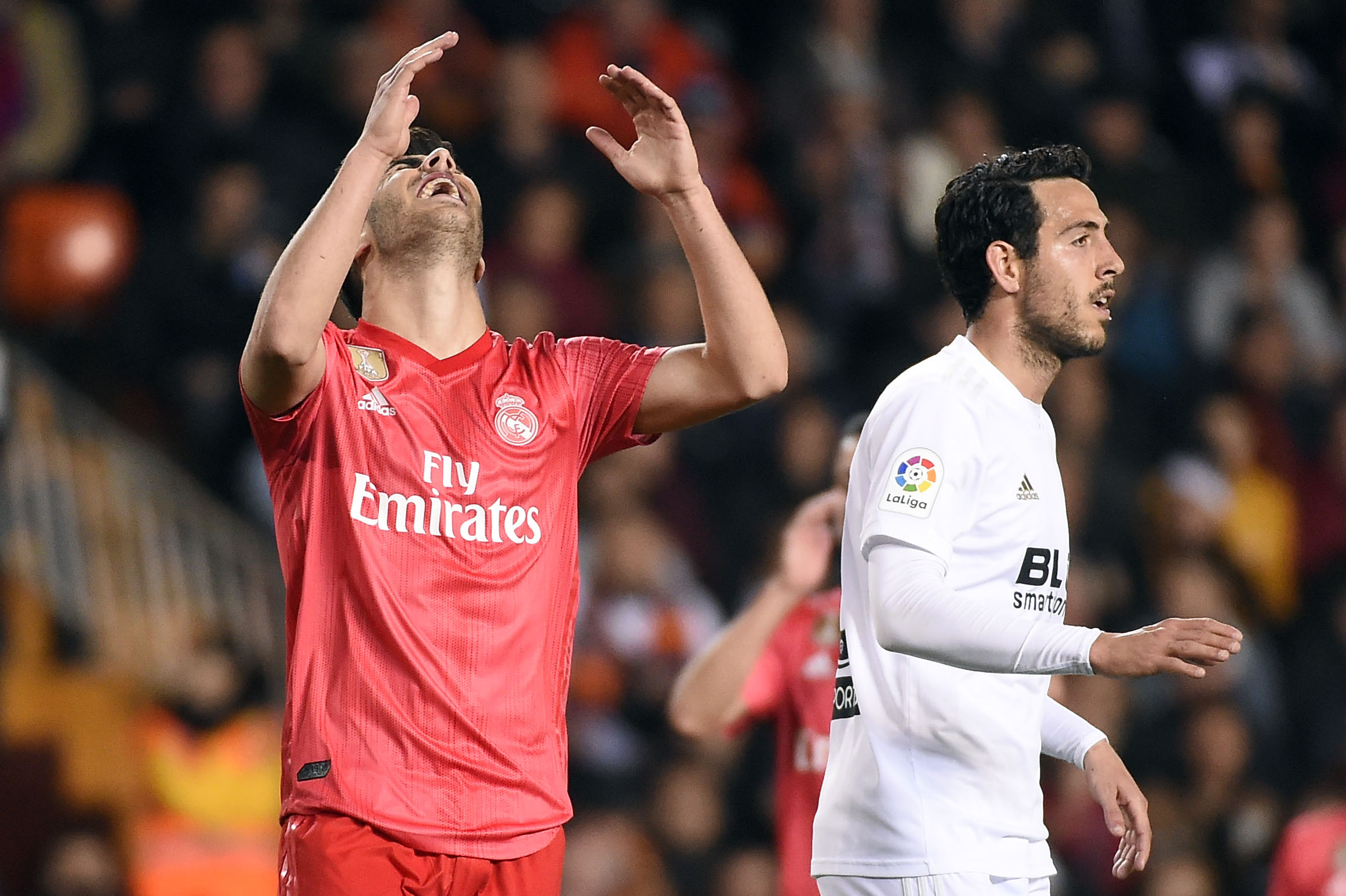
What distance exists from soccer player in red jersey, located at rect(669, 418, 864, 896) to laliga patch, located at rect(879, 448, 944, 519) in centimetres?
133

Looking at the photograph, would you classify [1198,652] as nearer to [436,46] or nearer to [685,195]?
[685,195]

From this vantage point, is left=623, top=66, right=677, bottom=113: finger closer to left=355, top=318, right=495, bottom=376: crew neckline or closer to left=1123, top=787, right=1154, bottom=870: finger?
left=355, top=318, right=495, bottom=376: crew neckline

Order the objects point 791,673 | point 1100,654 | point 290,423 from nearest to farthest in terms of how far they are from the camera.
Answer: point 1100,654 → point 290,423 → point 791,673

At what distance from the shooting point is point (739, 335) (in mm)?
3627

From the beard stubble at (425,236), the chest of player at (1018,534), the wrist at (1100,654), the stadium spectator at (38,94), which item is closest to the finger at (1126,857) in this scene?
the chest of player at (1018,534)

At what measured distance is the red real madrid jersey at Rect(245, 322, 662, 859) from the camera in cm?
333

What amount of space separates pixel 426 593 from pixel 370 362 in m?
0.53

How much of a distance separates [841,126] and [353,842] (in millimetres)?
6863

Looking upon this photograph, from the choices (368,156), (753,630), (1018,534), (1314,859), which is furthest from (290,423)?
(1314,859)

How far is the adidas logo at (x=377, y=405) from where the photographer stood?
3.54 m

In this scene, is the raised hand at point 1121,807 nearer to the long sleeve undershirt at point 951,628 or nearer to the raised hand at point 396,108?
the long sleeve undershirt at point 951,628

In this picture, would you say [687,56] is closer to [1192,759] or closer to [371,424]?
[1192,759]

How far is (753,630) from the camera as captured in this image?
4.94 m

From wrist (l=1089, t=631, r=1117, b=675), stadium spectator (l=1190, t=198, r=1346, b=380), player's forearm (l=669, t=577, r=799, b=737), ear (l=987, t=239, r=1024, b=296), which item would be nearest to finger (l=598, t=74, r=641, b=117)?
ear (l=987, t=239, r=1024, b=296)
